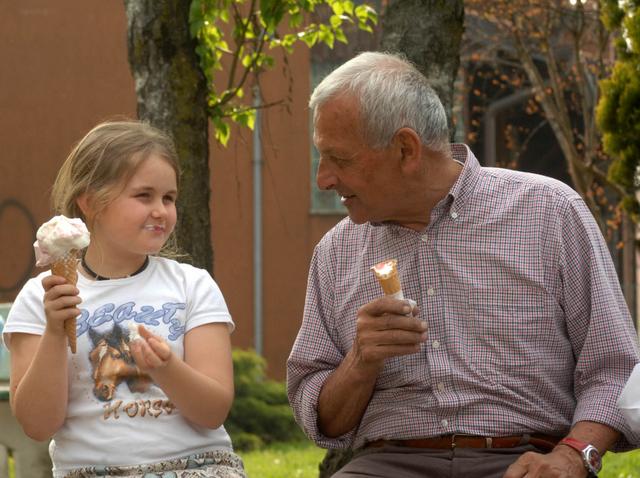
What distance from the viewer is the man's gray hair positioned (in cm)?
324

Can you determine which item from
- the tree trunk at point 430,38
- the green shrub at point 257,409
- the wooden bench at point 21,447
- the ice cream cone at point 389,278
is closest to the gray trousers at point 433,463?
the ice cream cone at point 389,278

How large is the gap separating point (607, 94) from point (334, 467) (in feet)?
10.3

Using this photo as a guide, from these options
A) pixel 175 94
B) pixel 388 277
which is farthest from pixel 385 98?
pixel 175 94

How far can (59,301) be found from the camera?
9.61 ft

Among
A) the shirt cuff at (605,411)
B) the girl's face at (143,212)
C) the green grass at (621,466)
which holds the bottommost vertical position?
the green grass at (621,466)

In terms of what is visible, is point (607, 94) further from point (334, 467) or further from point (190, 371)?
point (190, 371)

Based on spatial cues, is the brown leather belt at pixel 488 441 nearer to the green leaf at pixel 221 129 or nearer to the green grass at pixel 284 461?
the green leaf at pixel 221 129

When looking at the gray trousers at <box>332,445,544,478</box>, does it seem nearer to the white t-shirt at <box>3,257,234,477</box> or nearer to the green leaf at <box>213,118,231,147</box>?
the white t-shirt at <box>3,257,234,477</box>

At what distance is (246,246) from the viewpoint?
13.4m

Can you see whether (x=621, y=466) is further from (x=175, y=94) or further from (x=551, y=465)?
(x=551, y=465)

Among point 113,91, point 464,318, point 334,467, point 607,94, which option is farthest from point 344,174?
point 113,91

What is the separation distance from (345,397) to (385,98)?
84 centimetres

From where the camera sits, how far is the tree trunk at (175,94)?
4691 millimetres

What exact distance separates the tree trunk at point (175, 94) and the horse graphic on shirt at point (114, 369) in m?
1.49
